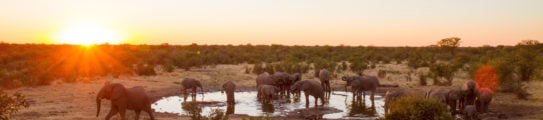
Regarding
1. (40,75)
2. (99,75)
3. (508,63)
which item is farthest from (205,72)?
(508,63)

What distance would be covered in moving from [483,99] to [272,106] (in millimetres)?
7565

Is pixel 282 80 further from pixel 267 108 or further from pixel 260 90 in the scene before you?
pixel 267 108

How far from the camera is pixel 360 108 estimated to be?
19766 millimetres

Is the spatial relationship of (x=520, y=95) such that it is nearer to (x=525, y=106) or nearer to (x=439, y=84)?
(x=525, y=106)

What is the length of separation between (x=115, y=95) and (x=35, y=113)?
17.3 ft

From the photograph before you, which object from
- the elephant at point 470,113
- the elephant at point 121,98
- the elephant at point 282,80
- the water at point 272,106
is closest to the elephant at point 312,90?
the water at point 272,106

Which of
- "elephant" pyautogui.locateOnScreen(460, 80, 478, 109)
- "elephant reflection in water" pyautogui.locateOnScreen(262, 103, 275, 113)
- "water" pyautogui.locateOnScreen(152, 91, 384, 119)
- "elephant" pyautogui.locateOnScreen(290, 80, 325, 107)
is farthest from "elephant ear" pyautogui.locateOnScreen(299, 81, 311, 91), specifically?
"elephant" pyautogui.locateOnScreen(460, 80, 478, 109)

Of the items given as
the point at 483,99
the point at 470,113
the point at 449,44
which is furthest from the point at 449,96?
the point at 449,44

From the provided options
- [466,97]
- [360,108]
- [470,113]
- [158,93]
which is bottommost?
[360,108]

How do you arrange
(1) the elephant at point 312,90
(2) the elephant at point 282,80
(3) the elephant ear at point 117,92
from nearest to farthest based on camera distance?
(3) the elephant ear at point 117,92 < (1) the elephant at point 312,90 < (2) the elephant at point 282,80

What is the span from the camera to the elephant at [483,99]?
17531 millimetres

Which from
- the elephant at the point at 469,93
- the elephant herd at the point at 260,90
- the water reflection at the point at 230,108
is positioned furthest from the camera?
the water reflection at the point at 230,108

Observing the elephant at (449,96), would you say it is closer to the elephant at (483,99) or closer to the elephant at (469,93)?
the elephant at (469,93)

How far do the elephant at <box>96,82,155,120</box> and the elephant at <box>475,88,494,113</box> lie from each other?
10.8m
